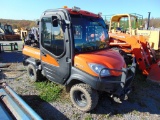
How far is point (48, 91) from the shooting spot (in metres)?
5.02

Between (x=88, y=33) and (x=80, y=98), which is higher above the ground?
(x=88, y=33)

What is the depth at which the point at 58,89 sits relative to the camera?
5105mm

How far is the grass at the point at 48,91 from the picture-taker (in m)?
4.73

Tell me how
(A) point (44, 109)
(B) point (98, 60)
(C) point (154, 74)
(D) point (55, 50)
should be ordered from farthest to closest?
(C) point (154, 74) → (D) point (55, 50) → (A) point (44, 109) → (B) point (98, 60)

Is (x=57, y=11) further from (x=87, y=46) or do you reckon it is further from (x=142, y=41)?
(x=142, y=41)

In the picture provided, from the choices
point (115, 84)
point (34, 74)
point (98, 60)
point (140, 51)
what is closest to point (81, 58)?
point (98, 60)

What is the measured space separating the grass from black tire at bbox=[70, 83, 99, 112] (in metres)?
0.63

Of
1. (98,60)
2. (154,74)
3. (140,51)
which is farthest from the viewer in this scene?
(140,51)

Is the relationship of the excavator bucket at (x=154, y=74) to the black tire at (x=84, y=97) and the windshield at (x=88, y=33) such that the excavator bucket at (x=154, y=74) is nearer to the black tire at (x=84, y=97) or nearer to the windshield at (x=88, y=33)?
the windshield at (x=88, y=33)

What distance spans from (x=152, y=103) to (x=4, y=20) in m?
51.3

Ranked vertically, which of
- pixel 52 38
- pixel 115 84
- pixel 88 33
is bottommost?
pixel 115 84

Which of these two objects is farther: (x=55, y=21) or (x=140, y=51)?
(x=140, y=51)

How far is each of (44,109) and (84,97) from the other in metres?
0.94

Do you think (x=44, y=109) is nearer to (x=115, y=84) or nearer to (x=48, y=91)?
(x=48, y=91)
